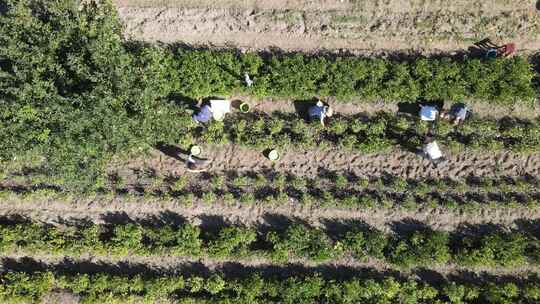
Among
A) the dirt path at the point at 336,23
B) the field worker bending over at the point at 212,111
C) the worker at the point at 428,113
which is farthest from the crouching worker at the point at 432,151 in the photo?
the field worker bending over at the point at 212,111

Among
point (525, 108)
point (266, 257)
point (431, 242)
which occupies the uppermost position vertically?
point (525, 108)

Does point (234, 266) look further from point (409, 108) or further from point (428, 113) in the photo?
point (428, 113)

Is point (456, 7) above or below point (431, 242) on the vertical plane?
above

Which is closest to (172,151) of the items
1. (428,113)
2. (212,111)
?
(212,111)

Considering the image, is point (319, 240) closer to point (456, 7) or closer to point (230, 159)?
point (230, 159)

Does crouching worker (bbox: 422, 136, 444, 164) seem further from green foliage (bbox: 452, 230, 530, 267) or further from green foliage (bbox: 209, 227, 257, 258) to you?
green foliage (bbox: 209, 227, 257, 258)

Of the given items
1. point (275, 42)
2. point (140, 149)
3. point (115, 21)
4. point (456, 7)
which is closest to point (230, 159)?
point (140, 149)
